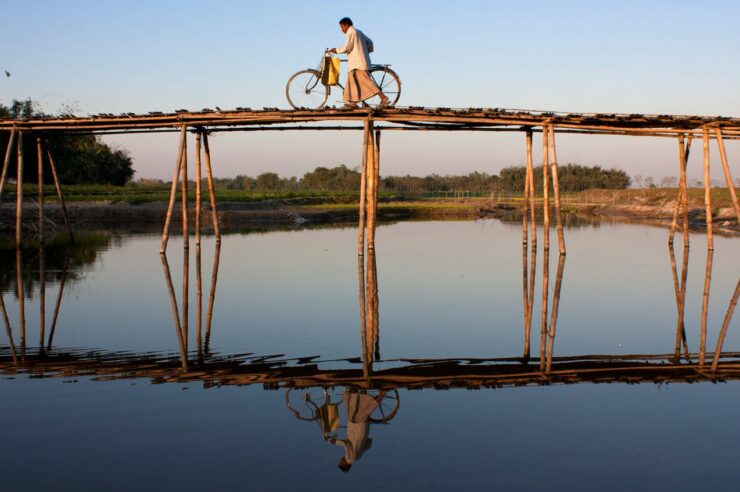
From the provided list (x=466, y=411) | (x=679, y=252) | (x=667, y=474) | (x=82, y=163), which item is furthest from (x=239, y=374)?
(x=82, y=163)

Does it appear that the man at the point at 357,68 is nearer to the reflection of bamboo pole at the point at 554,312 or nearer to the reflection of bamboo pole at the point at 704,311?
the reflection of bamboo pole at the point at 554,312

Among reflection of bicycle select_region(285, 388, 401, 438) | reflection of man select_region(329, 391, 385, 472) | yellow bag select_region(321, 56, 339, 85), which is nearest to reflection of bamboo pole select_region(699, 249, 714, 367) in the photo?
reflection of bicycle select_region(285, 388, 401, 438)

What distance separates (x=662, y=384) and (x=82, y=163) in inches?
1776

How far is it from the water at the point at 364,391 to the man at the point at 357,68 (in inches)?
153

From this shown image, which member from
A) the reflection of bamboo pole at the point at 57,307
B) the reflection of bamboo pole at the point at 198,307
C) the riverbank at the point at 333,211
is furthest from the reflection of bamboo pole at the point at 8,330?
the riverbank at the point at 333,211

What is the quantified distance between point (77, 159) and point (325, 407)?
44.1 metres

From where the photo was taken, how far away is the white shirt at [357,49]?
14086mm

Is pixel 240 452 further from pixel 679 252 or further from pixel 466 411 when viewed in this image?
pixel 679 252

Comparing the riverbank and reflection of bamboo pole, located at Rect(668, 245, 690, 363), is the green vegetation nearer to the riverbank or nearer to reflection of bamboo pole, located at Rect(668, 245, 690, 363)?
the riverbank

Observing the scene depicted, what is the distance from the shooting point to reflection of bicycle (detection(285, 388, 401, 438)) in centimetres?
568

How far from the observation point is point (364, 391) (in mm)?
6434

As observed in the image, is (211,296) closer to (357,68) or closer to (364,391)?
(357,68)

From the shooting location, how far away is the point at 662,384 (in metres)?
6.86

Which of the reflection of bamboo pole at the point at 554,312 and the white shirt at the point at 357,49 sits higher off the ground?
the white shirt at the point at 357,49
